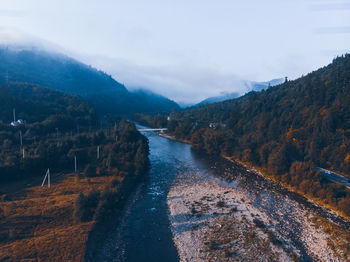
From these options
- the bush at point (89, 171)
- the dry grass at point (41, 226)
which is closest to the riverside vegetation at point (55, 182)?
the dry grass at point (41, 226)

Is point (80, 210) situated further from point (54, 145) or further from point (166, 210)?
point (54, 145)

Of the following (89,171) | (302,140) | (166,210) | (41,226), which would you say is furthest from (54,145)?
(302,140)

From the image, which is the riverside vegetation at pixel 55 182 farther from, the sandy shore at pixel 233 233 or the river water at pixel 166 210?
the sandy shore at pixel 233 233

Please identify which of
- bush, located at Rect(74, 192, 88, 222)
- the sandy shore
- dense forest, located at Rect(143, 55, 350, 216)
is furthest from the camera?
dense forest, located at Rect(143, 55, 350, 216)

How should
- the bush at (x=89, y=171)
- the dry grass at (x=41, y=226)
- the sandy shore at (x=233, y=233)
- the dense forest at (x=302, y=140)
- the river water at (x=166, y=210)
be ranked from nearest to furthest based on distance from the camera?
1. the dry grass at (x=41, y=226)
2. the sandy shore at (x=233, y=233)
3. the river water at (x=166, y=210)
4. the dense forest at (x=302, y=140)
5. the bush at (x=89, y=171)

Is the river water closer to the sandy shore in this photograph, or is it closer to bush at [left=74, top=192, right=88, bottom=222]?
the sandy shore

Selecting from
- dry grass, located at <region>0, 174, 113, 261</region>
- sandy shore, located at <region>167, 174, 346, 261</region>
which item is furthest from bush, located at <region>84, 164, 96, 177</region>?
sandy shore, located at <region>167, 174, 346, 261</region>
